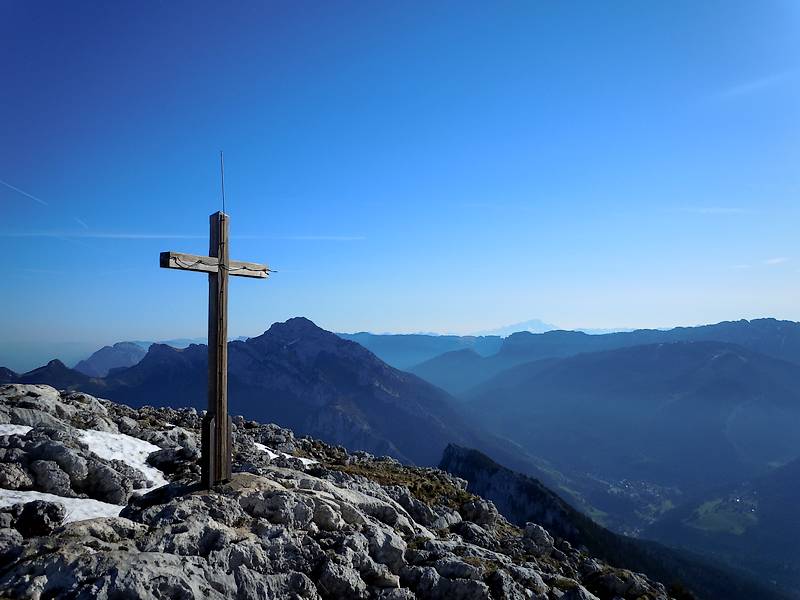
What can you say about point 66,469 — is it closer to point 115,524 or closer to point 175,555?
point 115,524

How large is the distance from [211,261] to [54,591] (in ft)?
26.2

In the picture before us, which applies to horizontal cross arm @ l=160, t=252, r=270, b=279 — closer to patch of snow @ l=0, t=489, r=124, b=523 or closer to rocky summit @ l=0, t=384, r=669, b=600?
rocky summit @ l=0, t=384, r=669, b=600

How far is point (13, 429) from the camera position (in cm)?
1789

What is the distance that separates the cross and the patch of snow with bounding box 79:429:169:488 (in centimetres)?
487

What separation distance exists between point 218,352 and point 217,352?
0.04m

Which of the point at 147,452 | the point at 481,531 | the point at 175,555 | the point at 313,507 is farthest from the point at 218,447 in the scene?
the point at 481,531

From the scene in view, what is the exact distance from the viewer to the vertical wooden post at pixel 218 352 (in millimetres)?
13617

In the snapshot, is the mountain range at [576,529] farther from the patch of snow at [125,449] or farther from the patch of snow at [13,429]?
the patch of snow at [13,429]

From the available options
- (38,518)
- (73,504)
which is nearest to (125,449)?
(73,504)

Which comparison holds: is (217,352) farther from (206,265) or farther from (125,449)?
(125,449)

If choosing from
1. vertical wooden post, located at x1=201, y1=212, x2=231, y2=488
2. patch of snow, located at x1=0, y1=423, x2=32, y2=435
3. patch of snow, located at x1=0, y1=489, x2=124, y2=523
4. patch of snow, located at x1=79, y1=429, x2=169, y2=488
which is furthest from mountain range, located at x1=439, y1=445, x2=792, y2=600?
patch of snow, located at x1=0, y1=489, x2=124, y2=523

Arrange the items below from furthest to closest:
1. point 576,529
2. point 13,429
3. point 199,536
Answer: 1. point 576,529
2. point 13,429
3. point 199,536

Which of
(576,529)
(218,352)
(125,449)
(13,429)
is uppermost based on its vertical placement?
(218,352)

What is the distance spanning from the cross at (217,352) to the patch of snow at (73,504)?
3.02 meters
